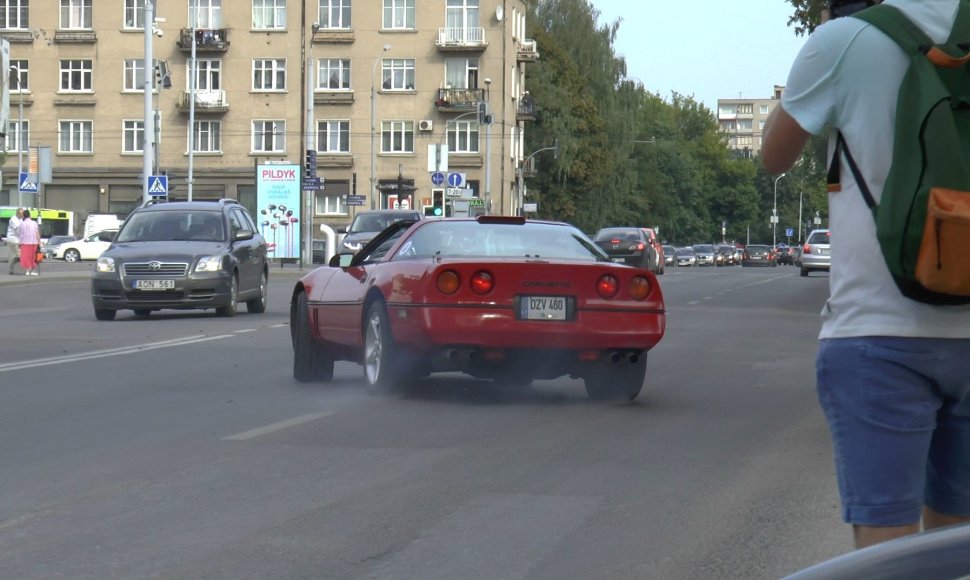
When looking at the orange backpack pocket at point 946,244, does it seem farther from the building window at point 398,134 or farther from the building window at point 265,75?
the building window at point 265,75

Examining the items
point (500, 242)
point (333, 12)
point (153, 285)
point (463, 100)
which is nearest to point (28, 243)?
point (153, 285)

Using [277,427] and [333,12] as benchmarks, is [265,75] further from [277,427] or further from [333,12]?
[277,427]

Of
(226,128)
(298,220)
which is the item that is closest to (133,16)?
(226,128)

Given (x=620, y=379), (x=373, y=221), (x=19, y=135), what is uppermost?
(x=19, y=135)

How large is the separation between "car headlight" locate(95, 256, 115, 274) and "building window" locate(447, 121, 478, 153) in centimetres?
6369

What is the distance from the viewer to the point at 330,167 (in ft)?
284

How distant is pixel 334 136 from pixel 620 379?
247 ft

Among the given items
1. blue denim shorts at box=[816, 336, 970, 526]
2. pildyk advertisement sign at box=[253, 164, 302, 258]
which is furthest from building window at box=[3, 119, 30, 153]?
blue denim shorts at box=[816, 336, 970, 526]

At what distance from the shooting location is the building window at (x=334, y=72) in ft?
284

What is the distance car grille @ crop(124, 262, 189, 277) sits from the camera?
23391 mm

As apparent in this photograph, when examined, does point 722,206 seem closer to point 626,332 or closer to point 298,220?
point 298,220

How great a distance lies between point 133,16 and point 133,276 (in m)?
65.9

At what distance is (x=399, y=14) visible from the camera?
86562 millimetres

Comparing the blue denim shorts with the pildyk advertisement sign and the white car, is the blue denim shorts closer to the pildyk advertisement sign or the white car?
the pildyk advertisement sign
